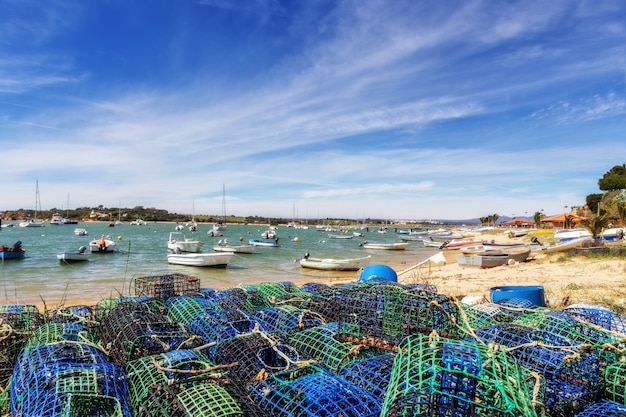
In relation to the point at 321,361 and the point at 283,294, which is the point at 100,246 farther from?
the point at 321,361

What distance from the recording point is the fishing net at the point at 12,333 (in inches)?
141

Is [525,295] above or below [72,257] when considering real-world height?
above

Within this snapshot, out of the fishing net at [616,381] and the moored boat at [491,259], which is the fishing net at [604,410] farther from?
the moored boat at [491,259]

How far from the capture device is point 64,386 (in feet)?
8.21

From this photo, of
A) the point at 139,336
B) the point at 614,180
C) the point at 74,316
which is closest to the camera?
the point at 139,336

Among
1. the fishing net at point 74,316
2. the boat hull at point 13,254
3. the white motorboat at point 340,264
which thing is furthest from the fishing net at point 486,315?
the boat hull at point 13,254

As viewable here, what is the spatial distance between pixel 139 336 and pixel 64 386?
836 millimetres

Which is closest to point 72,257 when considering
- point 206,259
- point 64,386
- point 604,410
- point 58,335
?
point 206,259

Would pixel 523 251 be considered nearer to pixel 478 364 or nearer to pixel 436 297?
pixel 436 297

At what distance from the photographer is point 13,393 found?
9.19 feet

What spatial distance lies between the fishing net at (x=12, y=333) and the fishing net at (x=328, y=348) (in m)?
2.48

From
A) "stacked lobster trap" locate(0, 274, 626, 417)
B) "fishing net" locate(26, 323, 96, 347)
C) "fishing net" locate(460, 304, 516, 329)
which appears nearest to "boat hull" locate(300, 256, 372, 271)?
"fishing net" locate(460, 304, 516, 329)

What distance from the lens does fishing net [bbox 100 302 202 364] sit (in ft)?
11.0

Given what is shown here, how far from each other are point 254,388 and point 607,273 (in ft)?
43.2
